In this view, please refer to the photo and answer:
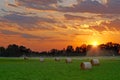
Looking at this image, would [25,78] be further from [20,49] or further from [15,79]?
[20,49]

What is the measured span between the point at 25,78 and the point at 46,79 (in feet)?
6.48

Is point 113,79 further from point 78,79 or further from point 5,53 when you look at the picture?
point 5,53

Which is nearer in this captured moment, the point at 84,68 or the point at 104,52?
the point at 84,68

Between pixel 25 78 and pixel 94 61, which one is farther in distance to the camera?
pixel 94 61

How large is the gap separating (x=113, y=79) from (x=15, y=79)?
24.7ft

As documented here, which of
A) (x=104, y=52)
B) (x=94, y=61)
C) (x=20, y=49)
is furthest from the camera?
(x=20, y=49)

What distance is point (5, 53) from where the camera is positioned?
161m

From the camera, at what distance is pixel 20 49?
17225cm

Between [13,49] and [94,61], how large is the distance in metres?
116

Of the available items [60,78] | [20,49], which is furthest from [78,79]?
[20,49]

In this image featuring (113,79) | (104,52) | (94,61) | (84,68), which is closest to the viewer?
(113,79)

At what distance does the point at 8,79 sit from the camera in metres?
28.3

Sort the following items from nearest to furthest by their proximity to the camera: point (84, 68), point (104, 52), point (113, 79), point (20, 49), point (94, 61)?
point (113, 79) < point (84, 68) < point (94, 61) < point (104, 52) < point (20, 49)

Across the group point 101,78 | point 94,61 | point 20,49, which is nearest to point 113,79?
point 101,78
